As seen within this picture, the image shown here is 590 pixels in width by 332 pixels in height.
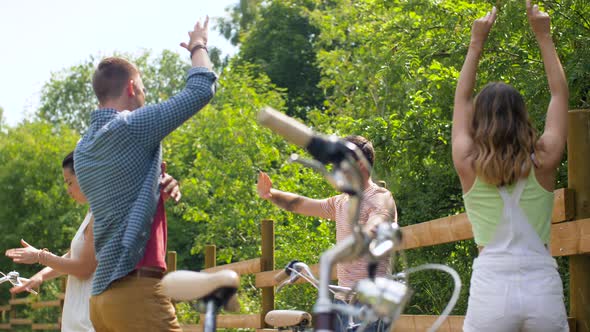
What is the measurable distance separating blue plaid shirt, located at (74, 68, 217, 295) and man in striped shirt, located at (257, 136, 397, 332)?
1.30m

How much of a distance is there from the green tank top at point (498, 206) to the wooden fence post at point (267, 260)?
5636mm

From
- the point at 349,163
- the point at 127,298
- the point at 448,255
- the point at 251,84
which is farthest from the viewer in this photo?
the point at 251,84

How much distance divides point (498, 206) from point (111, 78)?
1749 mm

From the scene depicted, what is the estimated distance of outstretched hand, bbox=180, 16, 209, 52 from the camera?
4344mm

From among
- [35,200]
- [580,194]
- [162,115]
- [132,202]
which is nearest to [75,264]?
[132,202]

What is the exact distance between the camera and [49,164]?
117 feet

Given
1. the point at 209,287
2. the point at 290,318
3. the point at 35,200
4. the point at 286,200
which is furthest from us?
the point at 35,200

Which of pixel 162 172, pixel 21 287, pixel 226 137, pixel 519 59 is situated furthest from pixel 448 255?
pixel 226 137

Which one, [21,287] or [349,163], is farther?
[21,287]

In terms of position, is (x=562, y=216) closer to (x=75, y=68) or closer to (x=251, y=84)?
(x=251, y=84)

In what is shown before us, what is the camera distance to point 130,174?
418 centimetres

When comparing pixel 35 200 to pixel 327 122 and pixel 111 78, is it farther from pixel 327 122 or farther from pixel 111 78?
pixel 111 78

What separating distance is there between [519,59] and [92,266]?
523cm

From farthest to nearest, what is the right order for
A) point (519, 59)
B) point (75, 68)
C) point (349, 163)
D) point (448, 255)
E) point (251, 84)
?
1. point (75, 68)
2. point (251, 84)
3. point (448, 255)
4. point (519, 59)
5. point (349, 163)
